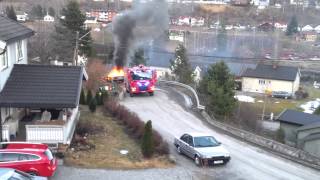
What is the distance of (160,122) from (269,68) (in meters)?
50.8

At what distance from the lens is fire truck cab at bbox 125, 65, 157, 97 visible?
35938 millimetres

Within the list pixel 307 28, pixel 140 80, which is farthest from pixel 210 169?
pixel 307 28

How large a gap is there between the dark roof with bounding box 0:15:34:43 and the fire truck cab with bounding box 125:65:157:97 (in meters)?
12.6

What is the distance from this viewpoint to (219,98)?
98.9 ft

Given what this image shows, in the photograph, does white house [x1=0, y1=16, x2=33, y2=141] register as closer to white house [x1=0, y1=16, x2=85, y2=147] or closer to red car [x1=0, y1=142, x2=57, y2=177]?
white house [x1=0, y1=16, x2=85, y2=147]

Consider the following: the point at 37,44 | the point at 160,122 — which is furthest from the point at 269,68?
the point at 160,122

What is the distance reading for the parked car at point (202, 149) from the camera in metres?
20.1

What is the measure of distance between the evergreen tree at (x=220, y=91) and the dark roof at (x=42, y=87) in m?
11.3

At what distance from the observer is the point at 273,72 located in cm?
7469

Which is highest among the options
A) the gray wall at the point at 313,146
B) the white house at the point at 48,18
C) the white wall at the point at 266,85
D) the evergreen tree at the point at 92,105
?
the white house at the point at 48,18

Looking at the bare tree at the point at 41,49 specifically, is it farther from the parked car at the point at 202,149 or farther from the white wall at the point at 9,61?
the parked car at the point at 202,149

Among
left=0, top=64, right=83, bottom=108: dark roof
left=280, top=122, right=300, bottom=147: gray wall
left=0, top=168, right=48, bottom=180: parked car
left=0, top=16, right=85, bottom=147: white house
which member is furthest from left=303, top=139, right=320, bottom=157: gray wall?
left=0, top=168, right=48, bottom=180: parked car

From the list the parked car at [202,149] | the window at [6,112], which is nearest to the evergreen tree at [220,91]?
the parked car at [202,149]

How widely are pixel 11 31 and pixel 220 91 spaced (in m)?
13.8
